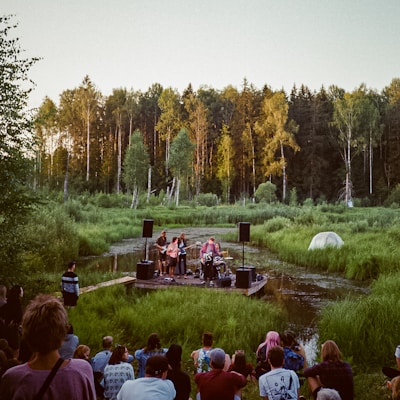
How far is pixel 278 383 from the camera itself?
3.49 metres

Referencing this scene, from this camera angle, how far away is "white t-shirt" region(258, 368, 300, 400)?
3484mm

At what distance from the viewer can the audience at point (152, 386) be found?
2818mm

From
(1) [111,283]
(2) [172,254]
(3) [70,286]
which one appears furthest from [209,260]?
(3) [70,286]

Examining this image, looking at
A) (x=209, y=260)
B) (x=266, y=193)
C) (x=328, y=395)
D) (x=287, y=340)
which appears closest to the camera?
(x=328, y=395)

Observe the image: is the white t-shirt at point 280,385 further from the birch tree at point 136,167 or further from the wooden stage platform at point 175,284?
the birch tree at point 136,167

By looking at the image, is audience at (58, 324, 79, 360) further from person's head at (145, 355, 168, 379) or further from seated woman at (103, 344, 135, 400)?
person's head at (145, 355, 168, 379)

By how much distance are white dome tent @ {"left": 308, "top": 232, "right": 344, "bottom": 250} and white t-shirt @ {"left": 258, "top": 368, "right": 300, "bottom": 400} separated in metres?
13.0

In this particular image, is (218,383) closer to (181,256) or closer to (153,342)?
(153,342)

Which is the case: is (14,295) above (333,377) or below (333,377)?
above

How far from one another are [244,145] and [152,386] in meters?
42.5

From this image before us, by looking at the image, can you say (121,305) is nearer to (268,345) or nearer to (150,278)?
(150,278)

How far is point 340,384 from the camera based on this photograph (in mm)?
3600

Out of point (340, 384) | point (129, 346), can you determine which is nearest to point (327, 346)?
point (340, 384)

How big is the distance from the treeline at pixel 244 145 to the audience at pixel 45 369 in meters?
34.7
